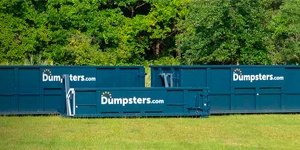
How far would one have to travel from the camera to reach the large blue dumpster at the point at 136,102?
26406 millimetres

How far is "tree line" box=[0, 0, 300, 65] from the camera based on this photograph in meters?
49.0

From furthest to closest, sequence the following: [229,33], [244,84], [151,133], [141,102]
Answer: [229,33], [244,84], [141,102], [151,133]

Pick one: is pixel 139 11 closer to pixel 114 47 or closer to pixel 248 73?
pixel 114 47

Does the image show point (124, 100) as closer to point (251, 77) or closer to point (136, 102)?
point (136, 102)

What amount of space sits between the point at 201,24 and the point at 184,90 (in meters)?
22.8

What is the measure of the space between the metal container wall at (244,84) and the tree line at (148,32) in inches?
751

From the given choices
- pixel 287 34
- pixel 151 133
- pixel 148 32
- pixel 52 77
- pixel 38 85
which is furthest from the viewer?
pixel 148 32

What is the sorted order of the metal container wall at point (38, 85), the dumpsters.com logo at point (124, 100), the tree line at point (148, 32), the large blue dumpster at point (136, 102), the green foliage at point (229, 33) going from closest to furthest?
the large blue dumpster at point (136, 102) < the dumpsters.com logo at point (124, 100) < the metal container wall at point (38, 85) < the green foliage at point (229, 33) < the tree line at point (148, 32)

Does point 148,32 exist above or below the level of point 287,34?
above

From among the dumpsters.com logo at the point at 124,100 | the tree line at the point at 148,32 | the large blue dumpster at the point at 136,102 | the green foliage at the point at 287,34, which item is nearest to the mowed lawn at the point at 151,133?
the large blue dumpster at the point at 136,102

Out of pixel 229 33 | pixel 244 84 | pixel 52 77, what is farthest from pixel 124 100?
pixel 229 33

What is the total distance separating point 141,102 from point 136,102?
0.18 meters

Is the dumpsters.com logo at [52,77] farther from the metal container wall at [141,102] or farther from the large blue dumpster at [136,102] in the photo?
the metal container wall at [141,102]

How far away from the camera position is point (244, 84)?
2883 cm
